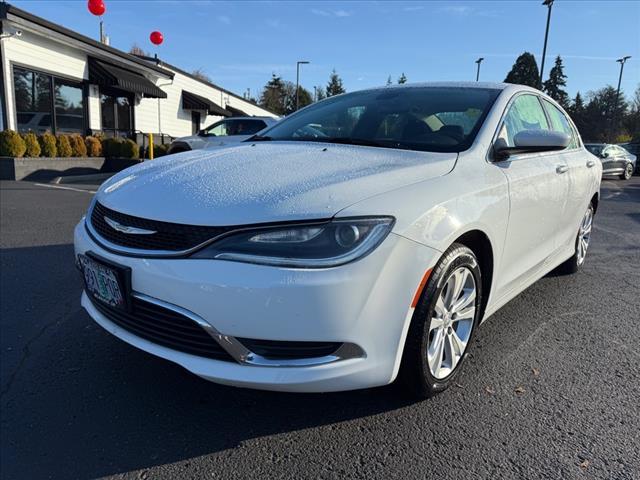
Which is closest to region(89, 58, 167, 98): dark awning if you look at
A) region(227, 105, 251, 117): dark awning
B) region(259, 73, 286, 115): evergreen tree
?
region(227, 105, 251, 117): dark awning

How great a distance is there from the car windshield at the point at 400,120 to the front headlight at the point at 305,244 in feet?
3.35

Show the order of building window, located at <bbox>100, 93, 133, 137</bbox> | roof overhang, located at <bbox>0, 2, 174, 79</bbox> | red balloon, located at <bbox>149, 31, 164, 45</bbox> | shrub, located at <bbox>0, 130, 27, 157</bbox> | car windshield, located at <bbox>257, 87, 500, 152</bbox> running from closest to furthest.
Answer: car windshield, located at <bbox>257, 87, 500, 152</bbox> < shrub, located at <bbox>0, 130, 27, 157</bbox> < roof overhang, located at <bbox>0, 2, 174, 79</bbox> < building window, located at <bbox>100, 93, 133, 137</bbox> < red balloon, located at <bbox>149, 31, 164, 45</bbox>

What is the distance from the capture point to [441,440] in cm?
219

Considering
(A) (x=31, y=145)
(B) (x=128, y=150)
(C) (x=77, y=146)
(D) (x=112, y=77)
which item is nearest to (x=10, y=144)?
(A) (x=31, y=145)

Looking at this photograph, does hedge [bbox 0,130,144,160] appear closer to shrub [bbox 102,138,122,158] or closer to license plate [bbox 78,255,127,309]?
shrub [bbox 102,138,122,158]

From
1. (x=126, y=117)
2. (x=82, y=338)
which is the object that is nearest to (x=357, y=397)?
(x=82, y=338)

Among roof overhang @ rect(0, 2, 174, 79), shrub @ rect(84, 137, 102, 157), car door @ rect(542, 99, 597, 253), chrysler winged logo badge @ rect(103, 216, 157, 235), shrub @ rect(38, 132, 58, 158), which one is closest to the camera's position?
chrysler winged logo badge @ rect(103, 216, 157, 235)

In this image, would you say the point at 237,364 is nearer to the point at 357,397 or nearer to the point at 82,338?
the point at 357,397

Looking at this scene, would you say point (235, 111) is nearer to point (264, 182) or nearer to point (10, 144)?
point (10, 144)

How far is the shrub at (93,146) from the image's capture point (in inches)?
527

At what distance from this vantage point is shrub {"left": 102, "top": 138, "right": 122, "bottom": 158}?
45.6 ft

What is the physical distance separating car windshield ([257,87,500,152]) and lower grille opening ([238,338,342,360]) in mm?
1331

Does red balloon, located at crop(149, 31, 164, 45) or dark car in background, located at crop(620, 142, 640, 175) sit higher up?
red balloon, located at crop(149, 31, 164, 45)

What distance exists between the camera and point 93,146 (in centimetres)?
1346
